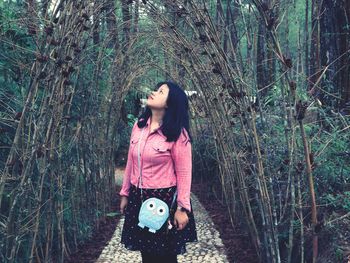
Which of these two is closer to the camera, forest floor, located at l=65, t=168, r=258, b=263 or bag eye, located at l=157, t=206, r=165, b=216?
bag eye, located at l=157, t=206, r=165, b=216

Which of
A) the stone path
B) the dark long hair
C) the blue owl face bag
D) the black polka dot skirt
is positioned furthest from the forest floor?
the dark long hair

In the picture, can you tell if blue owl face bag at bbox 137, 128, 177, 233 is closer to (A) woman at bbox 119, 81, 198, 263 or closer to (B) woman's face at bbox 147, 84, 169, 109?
(A) woman at bbox 119, 81, 198, 263

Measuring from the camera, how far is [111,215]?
5.33 metres

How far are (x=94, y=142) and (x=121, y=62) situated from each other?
0.98 meters

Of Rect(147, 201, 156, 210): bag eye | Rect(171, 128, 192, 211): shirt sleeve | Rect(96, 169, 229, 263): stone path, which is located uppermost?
Rect(171, 128, 192, 211): shirt sleeve

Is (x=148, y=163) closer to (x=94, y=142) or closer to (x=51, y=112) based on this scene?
(x=51, y=112)

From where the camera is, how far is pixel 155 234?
2.34 meters

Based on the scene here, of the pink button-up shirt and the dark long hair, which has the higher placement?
the dark long hair

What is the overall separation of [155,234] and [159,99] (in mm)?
708

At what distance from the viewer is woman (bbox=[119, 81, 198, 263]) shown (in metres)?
2.33

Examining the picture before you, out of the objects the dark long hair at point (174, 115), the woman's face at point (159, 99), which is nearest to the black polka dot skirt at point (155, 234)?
the dark long hair at point (174, 115)

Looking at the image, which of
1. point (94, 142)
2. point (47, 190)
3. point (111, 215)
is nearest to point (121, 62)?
point (94, 142)

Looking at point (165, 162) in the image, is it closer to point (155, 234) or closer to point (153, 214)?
point (153, 214)

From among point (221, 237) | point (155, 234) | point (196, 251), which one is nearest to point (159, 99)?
point (155, 234)
